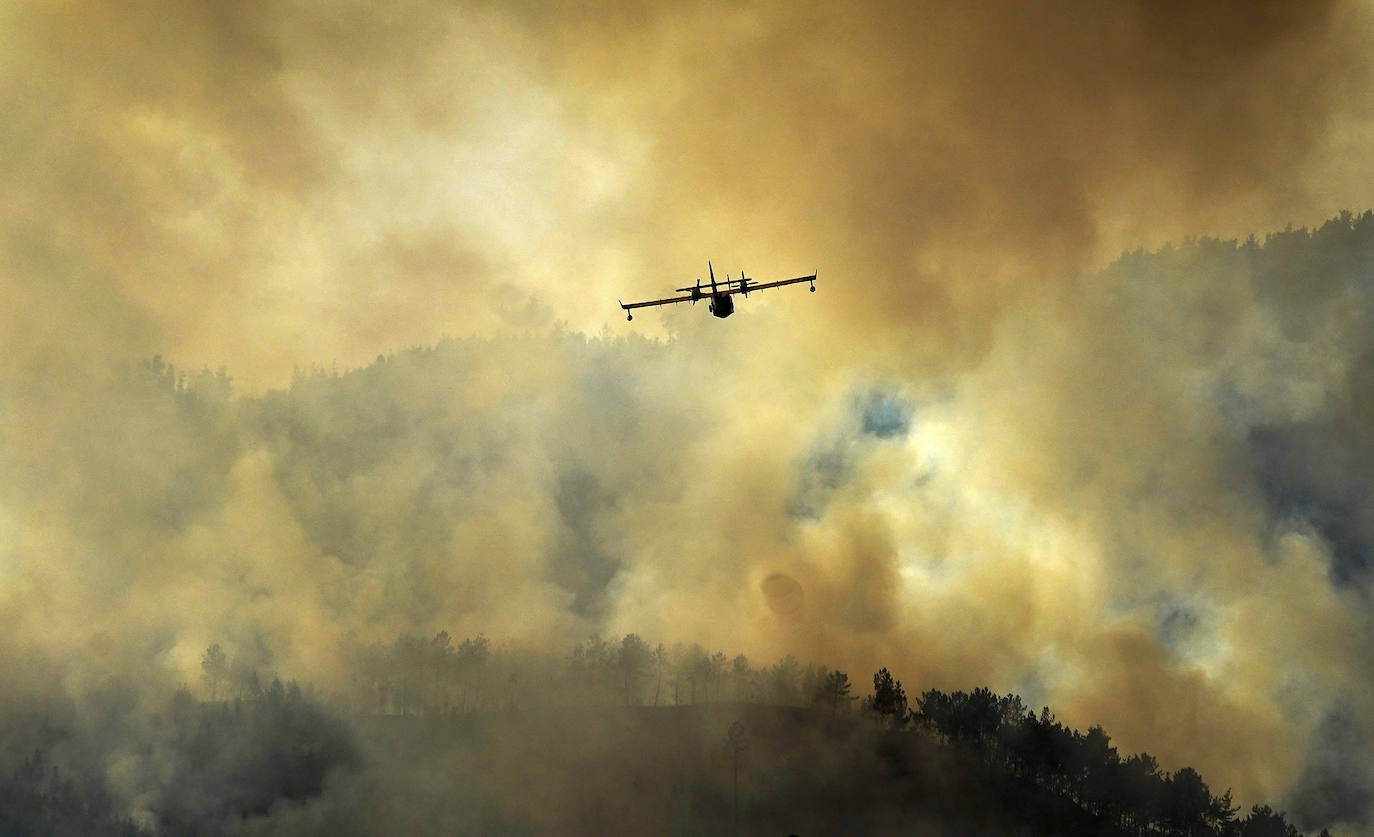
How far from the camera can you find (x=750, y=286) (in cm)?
14200
